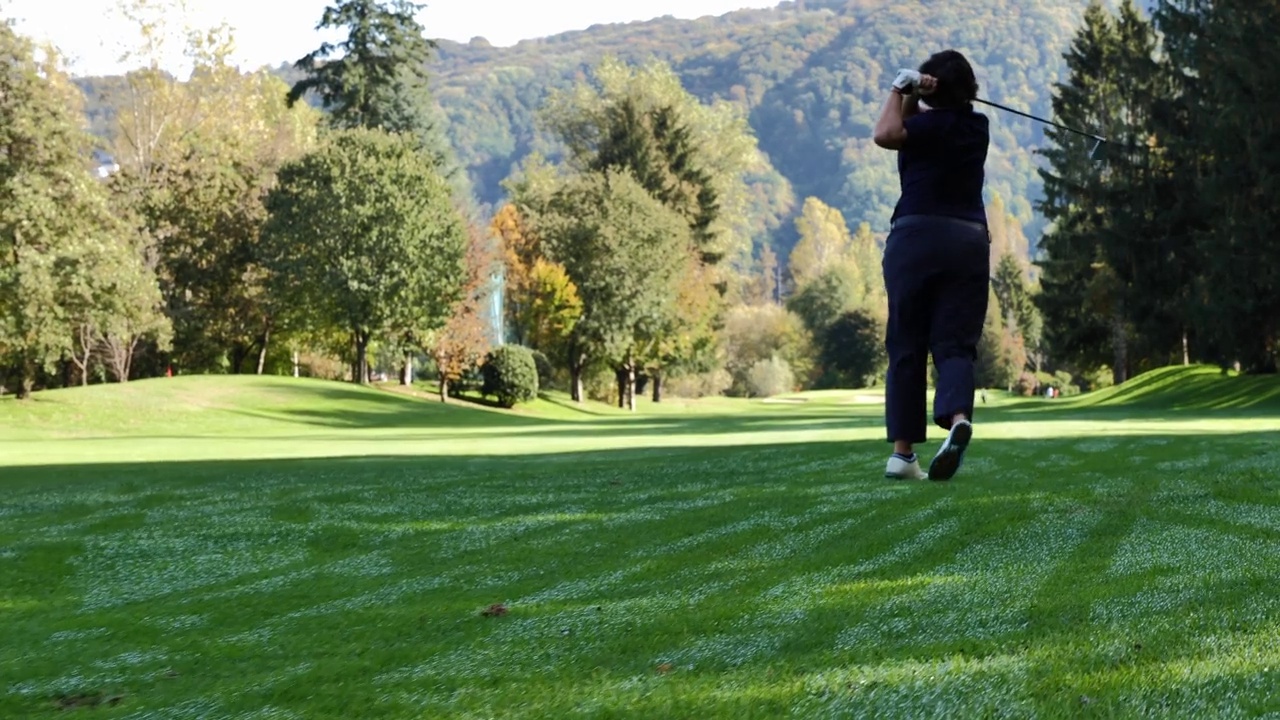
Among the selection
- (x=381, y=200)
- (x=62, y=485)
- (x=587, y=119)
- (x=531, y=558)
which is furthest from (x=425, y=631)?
(x=587, y=119)

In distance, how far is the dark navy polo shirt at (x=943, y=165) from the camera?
5.81 metres

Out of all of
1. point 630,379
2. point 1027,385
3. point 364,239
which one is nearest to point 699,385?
point 1027,385

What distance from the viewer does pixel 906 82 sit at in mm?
5766

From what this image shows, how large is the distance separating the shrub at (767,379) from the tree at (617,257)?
37.1 m

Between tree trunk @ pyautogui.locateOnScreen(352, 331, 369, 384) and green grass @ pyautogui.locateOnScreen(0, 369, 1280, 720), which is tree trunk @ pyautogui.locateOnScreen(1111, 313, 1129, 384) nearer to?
tree trunk @ pyautogui.locateOnScreen(352, 331, 369, 384)

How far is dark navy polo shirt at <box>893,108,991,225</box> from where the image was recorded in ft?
19.1

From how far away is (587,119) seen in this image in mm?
60156

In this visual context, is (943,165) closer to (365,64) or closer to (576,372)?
(576,372)

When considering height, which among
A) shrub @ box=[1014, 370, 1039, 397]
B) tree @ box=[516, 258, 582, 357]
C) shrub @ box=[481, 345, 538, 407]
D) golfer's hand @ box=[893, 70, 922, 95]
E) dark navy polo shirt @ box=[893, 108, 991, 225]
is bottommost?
shrub @ box=[1014, 370, 1039, 397]

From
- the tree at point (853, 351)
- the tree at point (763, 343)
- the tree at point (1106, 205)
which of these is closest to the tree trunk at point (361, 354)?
the tree at point (1106, 205)

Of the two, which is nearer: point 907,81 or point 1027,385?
point 907,81

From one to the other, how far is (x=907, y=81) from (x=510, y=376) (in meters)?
38.3

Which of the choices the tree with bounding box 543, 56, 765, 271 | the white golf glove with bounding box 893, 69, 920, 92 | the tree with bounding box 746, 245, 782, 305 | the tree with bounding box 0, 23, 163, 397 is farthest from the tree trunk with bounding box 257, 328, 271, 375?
the tree with bounding box 746, 245, 782, 305

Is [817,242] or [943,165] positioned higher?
[817,242]
